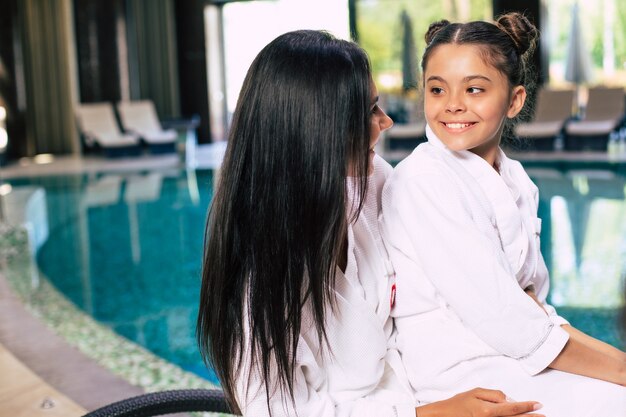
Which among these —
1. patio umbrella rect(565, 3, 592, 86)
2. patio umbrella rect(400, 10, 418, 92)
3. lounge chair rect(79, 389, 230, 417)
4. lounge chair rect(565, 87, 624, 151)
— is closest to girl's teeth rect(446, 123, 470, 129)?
lounge chair rect(79, 389, 230, 417)

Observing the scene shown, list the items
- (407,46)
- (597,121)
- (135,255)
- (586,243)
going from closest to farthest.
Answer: (586,243) < (135,255) < (597,121) < (407,46)

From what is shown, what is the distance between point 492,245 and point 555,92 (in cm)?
1135

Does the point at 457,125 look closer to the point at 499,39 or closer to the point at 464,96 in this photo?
the point at 464,96

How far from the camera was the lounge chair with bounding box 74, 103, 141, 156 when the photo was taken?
13117 millimetres

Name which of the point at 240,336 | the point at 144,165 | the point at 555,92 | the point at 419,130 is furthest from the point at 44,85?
the point at 240,336

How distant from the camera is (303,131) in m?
1.12

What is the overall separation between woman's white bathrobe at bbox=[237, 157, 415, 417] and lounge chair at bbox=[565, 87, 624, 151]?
1055 centimetres

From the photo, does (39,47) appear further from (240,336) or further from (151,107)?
(240,336)

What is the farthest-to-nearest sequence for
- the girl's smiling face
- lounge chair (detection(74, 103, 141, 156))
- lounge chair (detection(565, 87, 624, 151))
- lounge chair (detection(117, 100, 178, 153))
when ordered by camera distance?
lounge chair (detection(117, 100, 178, 153)), lounge chair (detection(74, 103, 141, 156)), lounge chair (detection(565, 87, 624, 151)), the girl's smiling face

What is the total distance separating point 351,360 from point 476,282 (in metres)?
0.24

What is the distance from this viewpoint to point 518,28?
1.41m

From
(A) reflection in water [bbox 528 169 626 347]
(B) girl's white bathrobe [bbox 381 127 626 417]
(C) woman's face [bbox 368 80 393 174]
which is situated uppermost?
(C) woman's face [bbox 368 80 393 174]

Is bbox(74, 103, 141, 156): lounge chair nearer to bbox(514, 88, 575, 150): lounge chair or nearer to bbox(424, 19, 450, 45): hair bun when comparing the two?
bbox(514, 88, 575, 150): lounge chair

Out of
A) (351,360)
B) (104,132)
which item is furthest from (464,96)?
(104,132)
